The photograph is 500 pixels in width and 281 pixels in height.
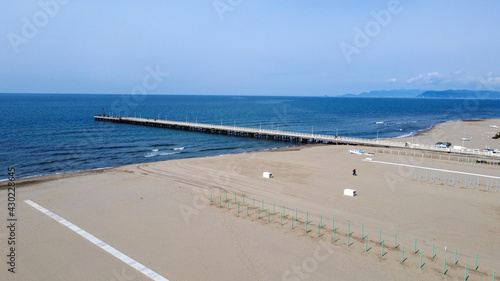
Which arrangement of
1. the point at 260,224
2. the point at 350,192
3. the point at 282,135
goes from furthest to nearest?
the point at 282,135 < the point at 350,192 < the point at 260,224

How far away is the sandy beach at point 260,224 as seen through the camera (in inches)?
680

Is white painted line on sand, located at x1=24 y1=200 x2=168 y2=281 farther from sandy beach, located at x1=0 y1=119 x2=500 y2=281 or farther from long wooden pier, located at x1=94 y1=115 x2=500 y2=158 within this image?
long wooden pier, located at x1=94 y1=115 x2=500 y2=158

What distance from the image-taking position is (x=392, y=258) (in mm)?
18016

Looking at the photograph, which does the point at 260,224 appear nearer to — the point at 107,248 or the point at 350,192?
the point at 107,248

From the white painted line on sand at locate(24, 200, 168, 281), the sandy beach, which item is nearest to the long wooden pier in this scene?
the sandy beach

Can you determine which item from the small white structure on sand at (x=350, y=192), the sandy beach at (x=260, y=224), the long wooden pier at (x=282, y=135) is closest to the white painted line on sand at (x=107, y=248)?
the sandy beach at (x=260, y=224)

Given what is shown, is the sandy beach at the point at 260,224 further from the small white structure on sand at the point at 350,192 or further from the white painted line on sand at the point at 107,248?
the small white structure on sand at the point at 350,192

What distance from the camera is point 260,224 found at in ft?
75.2

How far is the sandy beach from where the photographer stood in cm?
1728

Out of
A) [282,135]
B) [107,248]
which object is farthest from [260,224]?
[282,135]

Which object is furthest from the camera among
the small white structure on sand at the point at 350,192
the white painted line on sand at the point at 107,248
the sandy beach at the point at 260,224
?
the small white structure on sand at the point at 350,192

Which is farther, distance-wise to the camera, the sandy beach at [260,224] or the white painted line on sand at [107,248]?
the sandy beach at [260,224]

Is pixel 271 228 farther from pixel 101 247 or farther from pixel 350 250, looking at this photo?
pixel 101 247

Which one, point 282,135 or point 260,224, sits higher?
point 282,135
